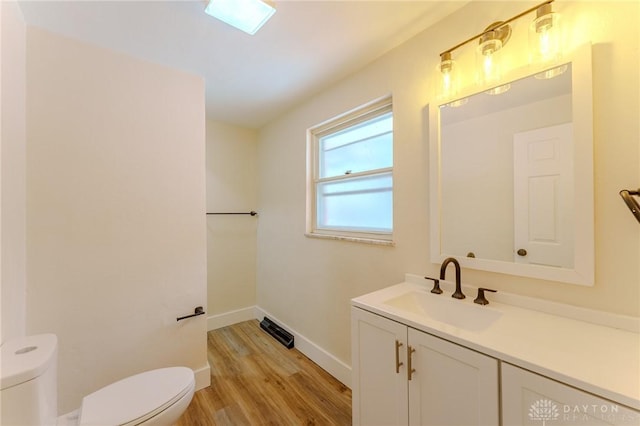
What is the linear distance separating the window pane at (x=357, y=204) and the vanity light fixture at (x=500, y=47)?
71cm

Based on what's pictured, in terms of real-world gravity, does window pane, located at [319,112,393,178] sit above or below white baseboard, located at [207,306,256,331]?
above

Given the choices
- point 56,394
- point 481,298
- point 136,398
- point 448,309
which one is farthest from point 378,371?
point 56,394

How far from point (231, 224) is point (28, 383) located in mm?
2198

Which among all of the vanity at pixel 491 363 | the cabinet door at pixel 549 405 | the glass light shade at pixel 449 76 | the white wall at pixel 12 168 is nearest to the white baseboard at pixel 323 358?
the vanity at pixel 491 363

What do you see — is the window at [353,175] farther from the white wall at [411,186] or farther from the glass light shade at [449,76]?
the glass light shade at [449,76]

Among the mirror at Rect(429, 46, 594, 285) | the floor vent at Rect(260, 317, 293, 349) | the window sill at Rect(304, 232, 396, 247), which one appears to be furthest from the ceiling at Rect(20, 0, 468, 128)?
the floor vent at Rect(260, 317, 293, 349)

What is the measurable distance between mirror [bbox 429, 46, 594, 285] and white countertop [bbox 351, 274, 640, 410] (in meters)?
0.17

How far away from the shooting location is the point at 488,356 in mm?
856

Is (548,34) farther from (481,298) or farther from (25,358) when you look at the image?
(25,358)

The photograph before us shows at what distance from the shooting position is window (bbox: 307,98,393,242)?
189 centimetres

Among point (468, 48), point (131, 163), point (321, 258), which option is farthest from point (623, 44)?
point (131, 163)

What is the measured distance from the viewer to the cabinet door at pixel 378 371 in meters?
1.12

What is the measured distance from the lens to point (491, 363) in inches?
33.4

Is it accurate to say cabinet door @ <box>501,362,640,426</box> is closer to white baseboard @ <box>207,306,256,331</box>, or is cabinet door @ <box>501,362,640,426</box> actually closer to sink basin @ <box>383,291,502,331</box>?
sink basin @ <box>383,291,502,331</box>
